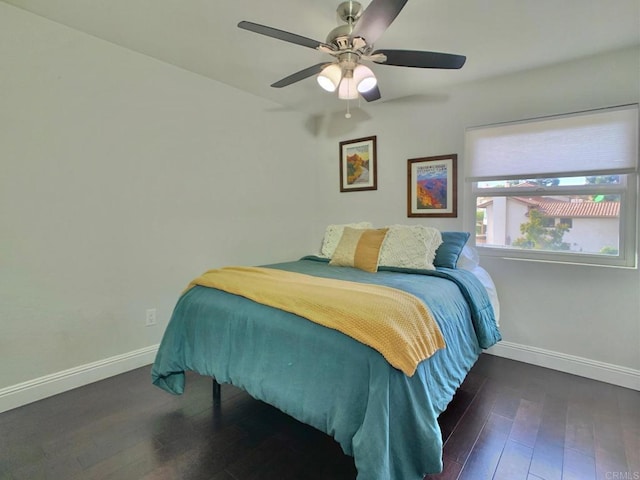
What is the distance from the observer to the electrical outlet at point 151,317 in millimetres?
2646

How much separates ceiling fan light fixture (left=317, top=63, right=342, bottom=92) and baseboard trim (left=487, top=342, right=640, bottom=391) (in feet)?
8.23

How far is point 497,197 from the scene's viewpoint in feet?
9.43

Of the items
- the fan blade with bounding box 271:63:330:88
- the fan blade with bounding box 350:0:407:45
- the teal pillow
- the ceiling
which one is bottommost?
the teal pillow

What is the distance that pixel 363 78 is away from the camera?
1973 millimetres

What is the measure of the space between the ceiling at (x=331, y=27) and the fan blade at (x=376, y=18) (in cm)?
35

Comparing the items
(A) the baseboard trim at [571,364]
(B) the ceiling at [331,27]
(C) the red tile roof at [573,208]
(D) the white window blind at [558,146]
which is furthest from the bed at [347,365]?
Result: (B) the ceiling at [331,27]

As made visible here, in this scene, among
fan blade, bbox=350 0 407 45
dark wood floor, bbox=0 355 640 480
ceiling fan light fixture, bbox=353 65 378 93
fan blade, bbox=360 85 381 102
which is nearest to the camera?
fan blade, bbox=350 0 407 45

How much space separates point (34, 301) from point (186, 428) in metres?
1.30

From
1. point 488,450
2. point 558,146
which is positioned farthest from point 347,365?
point 558,146

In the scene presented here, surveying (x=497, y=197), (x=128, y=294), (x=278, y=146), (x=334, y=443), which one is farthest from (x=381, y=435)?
(x=278, y=146)

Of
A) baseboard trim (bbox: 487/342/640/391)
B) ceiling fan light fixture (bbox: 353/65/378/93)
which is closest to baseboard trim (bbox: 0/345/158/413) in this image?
ceiling fan light fixture (bbox: 353/65/378/93)

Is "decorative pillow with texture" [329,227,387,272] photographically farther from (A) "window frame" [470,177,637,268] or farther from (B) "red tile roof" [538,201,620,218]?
(B) "red tile roof" [538,201,620,218]

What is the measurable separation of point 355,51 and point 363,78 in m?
0.18

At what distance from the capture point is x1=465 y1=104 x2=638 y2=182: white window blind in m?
2.32
